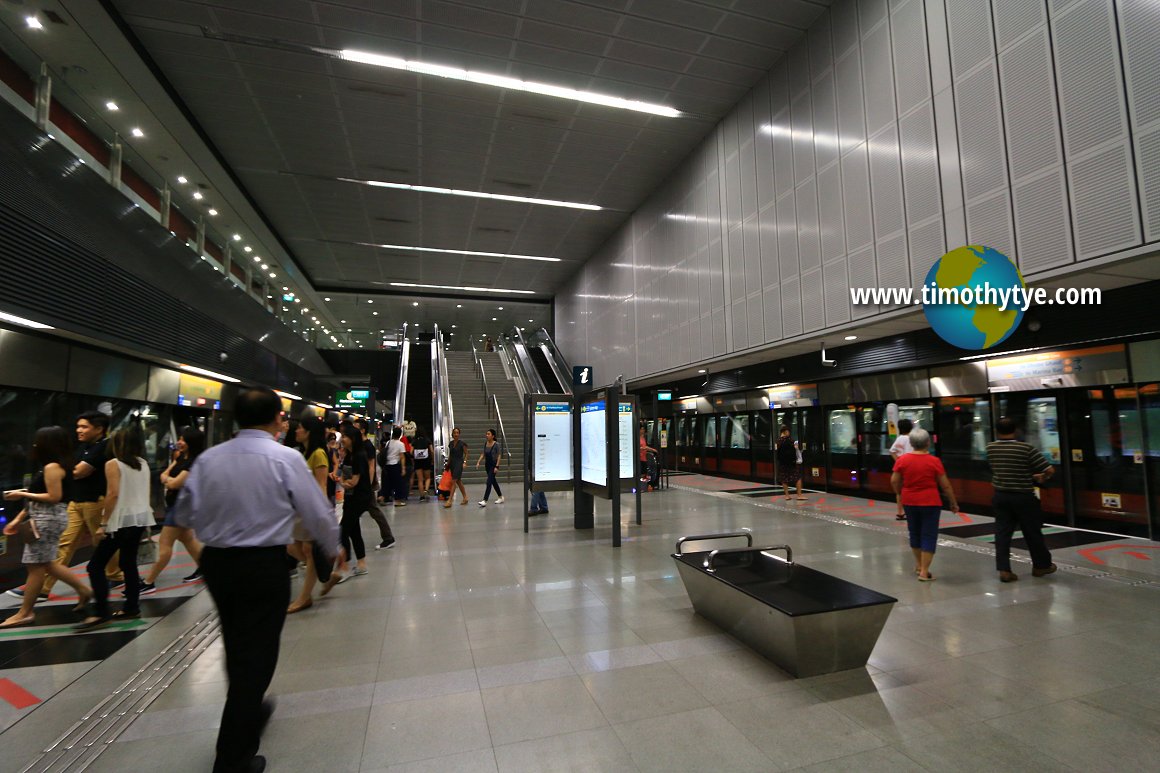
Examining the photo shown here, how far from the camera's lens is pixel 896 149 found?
7.35m

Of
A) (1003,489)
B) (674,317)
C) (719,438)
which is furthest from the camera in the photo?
(719,438)

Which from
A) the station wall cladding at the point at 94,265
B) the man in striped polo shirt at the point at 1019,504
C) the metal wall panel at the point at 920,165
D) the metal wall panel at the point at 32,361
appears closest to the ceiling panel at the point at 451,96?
the metal wall panel at the point at 920,165

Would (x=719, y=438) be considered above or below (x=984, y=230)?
below

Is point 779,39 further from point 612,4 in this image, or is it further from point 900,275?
point 900,275

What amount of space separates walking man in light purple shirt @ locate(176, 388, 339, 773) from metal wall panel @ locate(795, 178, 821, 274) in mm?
8600

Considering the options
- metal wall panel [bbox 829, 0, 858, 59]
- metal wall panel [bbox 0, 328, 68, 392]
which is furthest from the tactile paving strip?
metal wall panel [bbox 829, 0, 858, 59]

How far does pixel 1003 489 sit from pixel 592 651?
441cm

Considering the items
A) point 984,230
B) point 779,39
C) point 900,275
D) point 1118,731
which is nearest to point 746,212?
point 779,39

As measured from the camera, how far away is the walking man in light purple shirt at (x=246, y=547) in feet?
7.02

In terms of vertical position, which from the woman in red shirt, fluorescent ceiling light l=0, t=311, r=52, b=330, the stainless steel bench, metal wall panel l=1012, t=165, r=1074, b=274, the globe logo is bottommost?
the stainless steel bench

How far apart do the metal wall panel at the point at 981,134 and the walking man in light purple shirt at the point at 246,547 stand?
7663mm

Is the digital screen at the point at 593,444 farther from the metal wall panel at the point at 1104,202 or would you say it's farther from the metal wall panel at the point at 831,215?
the metal wall panel at the point at 1104,202

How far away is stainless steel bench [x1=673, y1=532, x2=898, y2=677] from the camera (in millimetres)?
2992

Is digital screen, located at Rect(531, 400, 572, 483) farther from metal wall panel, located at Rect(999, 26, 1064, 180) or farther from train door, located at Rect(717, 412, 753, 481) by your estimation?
train door, located at Rect(717, 412, 753, 481)
